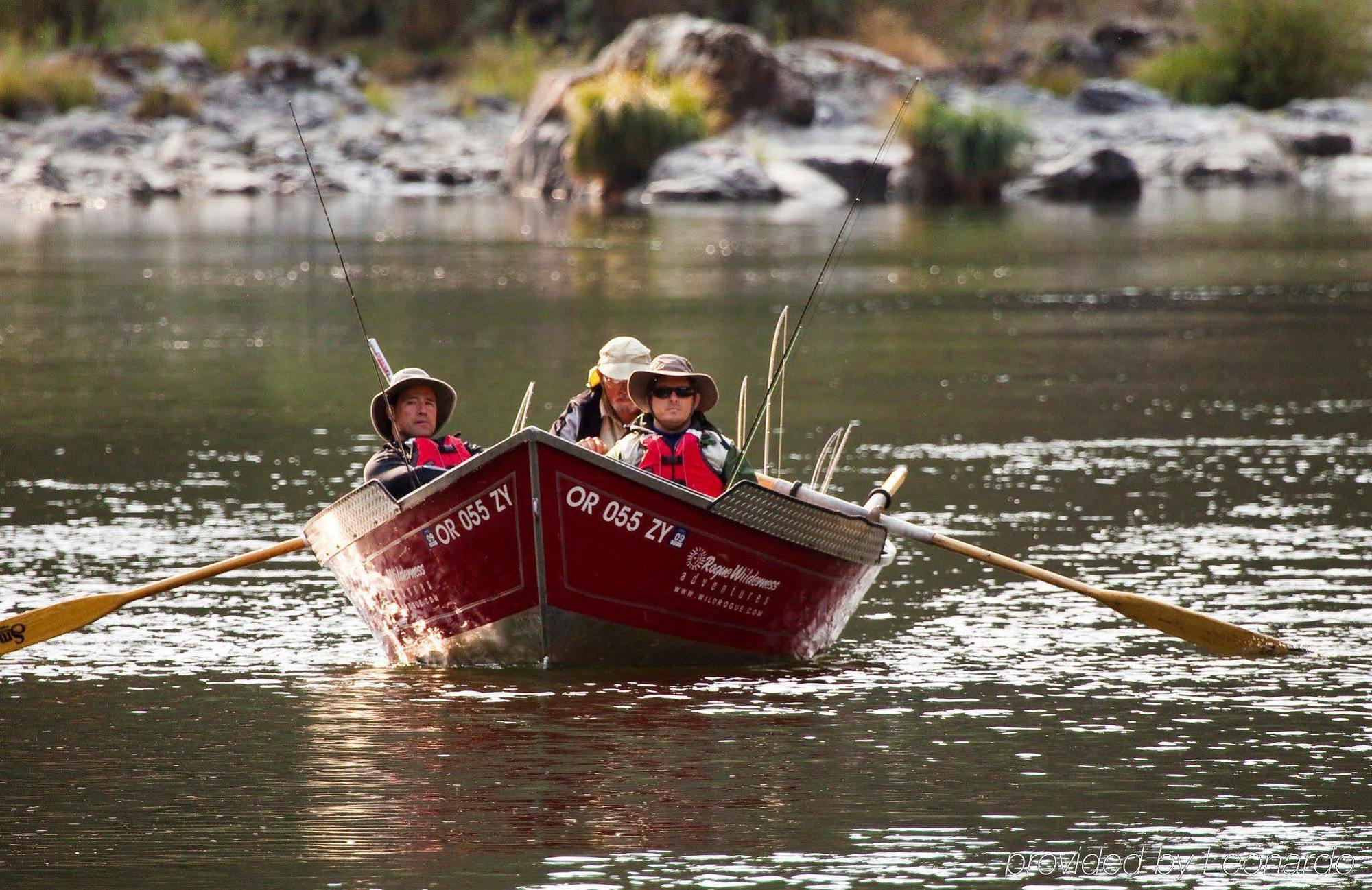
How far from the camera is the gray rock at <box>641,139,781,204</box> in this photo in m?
49.0

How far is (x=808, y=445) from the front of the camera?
16188mm

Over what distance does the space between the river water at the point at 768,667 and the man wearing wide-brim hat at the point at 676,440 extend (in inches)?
32.5

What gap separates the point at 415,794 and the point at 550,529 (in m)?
1.57

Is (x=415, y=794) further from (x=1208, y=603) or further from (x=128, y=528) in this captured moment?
(x=128, y=528)

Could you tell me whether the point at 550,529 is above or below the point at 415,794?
above

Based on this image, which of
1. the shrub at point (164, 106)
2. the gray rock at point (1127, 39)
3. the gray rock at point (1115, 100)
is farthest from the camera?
the gray rock at point (1127, 39)

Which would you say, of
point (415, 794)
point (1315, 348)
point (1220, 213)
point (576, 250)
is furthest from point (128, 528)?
point (1220, 213)

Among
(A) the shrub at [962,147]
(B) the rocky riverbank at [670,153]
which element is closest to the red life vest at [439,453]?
(B) the rocky riverbank at [670,153]

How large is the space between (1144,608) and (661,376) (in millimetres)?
2337

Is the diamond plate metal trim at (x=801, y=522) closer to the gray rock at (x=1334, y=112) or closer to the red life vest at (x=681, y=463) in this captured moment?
the red life vest at (x=681, y=463)

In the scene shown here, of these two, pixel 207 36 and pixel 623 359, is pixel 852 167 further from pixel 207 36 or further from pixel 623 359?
pixel 623 359

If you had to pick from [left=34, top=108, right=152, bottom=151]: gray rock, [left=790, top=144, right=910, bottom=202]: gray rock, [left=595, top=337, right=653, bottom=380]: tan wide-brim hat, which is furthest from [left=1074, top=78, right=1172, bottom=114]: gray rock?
[left=595, top=337, right=653, bottom=380]: tan wide-brim hat

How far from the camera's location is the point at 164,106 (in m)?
58.1

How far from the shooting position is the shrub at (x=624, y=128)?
49625 millimetres
